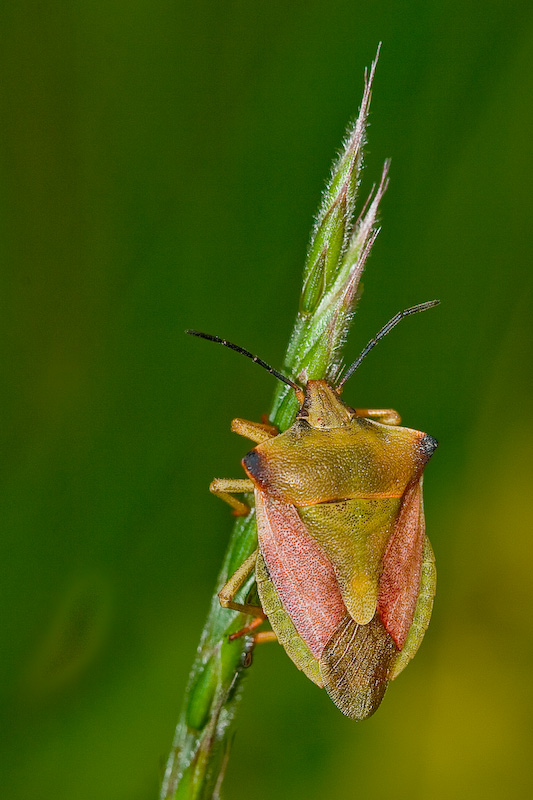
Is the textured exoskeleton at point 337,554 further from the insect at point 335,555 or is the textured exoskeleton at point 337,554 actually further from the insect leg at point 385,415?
the insect leg at point 385,415

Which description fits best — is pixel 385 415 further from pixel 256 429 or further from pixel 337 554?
pixel 337 554

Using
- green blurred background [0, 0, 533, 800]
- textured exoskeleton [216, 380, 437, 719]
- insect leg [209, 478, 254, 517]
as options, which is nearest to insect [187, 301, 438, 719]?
textured exoskeleton [216, 380, 437, 719]

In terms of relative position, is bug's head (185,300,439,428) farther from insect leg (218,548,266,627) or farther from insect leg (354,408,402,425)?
insect leg (218,548,266,627)

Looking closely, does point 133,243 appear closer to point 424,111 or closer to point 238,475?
point 238,475

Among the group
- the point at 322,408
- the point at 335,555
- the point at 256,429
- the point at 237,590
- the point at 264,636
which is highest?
the point at 322,408

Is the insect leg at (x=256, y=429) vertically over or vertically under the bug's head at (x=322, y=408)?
under

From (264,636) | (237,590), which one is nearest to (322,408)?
(237,590)

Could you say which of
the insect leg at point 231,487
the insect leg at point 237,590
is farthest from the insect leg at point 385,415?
the insect leg at point 237,590
